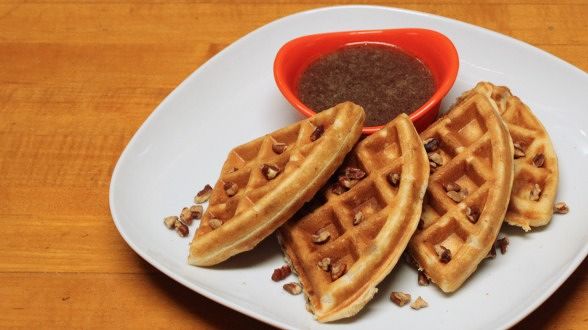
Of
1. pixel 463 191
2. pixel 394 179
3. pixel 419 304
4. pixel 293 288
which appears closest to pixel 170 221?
pixel 293 288

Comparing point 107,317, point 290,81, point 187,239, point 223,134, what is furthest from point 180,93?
point 107,317

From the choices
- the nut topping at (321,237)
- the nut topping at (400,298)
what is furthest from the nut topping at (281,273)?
the nut topping at (400,298)

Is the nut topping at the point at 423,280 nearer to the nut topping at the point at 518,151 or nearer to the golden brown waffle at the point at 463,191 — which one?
the golden brown waffle at the point at 463,191

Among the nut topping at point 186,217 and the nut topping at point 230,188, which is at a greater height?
the nut topping at point 230,188

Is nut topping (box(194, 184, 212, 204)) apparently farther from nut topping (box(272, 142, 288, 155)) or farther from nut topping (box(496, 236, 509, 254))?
nut topping (box(496, 236, 509, 254))

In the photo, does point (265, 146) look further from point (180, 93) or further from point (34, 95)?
point (34, 95)
